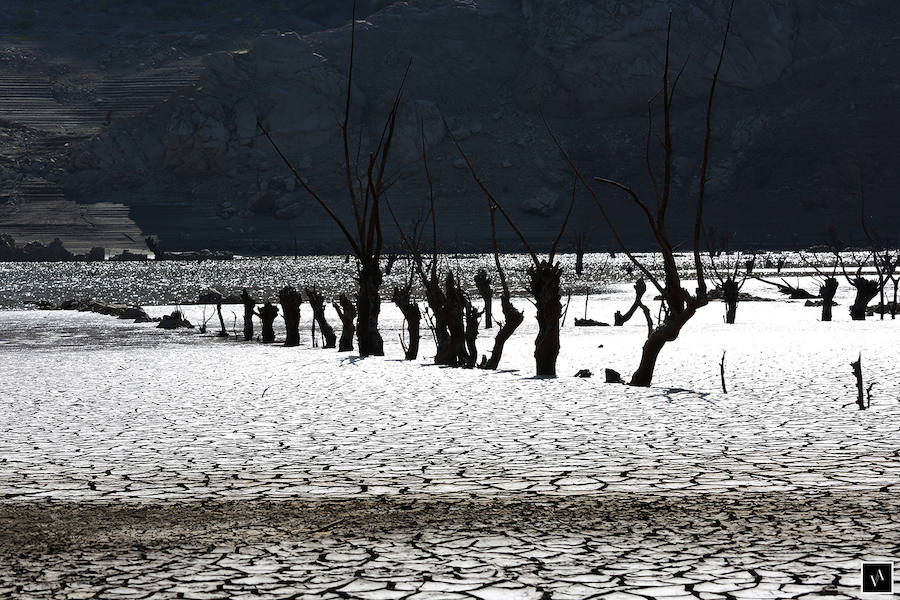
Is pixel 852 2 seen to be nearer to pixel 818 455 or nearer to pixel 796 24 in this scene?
pixel 796 24

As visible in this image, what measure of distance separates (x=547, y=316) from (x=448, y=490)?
327 inches

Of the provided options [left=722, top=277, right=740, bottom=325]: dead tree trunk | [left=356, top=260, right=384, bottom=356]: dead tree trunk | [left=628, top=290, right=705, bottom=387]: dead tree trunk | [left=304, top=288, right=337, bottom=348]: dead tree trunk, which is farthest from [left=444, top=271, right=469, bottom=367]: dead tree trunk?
[left=722, top=277, right=740, bottom=325]: dead tree trunk

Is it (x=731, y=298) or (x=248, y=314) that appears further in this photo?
(x=731, y=298)

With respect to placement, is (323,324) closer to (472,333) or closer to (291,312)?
(291,312)

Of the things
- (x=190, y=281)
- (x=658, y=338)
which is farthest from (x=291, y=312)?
(x=190, y=281)

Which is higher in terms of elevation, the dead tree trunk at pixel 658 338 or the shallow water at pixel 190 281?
the shallow water at pixel 190 281

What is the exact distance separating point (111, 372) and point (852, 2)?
184223 mm

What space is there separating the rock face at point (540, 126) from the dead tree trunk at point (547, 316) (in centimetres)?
12483

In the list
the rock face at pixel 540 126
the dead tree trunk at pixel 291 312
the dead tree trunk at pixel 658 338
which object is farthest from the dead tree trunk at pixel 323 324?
the rock face at pixel 540 126

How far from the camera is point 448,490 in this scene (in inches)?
293

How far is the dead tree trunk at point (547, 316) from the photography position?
15562 millimetres

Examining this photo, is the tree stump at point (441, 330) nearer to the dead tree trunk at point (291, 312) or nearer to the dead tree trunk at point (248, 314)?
the dead tree trunk at point (291, 312)

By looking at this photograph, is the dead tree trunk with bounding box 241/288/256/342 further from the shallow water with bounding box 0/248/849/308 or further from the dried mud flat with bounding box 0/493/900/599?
the dried mud flat with bounding box 0/493/900/599

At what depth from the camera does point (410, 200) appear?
149375 millimetres
